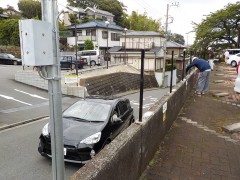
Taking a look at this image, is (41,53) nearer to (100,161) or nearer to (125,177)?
(100,161)

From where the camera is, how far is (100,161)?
280cm

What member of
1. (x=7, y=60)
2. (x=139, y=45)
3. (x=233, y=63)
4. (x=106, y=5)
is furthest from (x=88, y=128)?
(x=106, y=5)

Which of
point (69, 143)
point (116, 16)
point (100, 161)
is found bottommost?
point (69, 143)

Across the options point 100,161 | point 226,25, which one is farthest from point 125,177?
point 226,25

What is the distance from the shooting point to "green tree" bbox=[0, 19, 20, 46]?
34750mm

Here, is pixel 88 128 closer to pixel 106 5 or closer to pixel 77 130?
pixel 77 130

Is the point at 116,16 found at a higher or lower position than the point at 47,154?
higher

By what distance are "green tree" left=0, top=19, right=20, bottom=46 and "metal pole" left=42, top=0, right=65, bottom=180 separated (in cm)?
3625

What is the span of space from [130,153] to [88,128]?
2383 millimetres

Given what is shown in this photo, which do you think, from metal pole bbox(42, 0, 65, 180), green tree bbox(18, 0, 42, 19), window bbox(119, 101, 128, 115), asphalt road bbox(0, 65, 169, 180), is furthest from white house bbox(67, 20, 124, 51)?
metal pole bbox(42, 0, 65, 180)

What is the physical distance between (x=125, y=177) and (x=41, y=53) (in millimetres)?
2242

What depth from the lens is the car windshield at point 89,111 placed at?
632 centimetres

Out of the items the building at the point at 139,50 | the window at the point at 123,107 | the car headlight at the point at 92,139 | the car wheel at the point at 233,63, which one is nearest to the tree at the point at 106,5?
the building at the point at 139,50

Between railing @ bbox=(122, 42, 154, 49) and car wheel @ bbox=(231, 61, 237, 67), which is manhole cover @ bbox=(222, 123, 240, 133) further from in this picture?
railing @ bbox=(122, 42, 154, 49)
